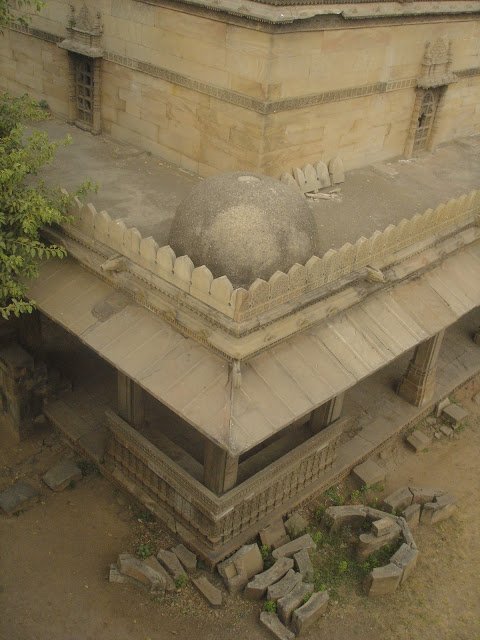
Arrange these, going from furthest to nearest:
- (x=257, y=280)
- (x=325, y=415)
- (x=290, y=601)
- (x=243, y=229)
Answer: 1. (x=325, y=415)
2. (x=290, y=601)
3. (x=243, y=229)
4. (x=257, y=280)

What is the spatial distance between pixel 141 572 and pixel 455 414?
26.9ft

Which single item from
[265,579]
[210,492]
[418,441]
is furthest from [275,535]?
[418,441]

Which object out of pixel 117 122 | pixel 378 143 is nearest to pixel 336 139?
pixel 378 143

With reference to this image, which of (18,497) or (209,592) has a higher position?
(209,592)

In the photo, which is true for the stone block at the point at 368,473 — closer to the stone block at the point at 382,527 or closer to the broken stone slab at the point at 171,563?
the stone block at the point at 382,527

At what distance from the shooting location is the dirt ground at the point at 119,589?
9.62 meters

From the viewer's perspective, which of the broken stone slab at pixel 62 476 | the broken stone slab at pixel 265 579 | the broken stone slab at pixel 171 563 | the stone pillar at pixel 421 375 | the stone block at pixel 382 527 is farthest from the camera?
the stone pillar at pixel 421 375

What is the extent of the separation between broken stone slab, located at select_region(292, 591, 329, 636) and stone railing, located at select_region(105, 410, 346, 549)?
62.3 inches

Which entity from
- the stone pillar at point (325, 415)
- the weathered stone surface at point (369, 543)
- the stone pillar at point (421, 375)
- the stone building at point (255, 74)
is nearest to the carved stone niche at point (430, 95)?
the stone building at point (255, 74)

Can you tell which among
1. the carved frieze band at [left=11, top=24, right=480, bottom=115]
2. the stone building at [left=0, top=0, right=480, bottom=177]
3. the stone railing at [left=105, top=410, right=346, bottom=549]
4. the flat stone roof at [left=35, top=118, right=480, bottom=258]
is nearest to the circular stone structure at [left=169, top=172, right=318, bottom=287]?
the flat stone roof at [left=35, top=118, right=480, bottom=258]

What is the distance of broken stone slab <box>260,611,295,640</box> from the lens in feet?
31.1

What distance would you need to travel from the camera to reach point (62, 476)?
1175 cm

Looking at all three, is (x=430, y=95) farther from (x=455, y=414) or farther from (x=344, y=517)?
(x=344, y=517)

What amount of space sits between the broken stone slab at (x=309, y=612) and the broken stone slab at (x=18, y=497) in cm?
516
